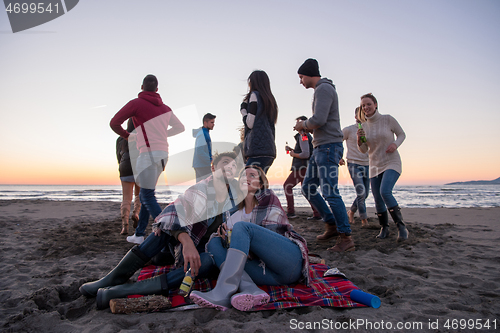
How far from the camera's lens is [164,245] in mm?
2170

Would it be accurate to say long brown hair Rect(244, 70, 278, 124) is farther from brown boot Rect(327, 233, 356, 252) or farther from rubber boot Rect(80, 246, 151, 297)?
rubber boot Rect(80, 246, 151, 297)

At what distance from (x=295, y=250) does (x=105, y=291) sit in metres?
1.32

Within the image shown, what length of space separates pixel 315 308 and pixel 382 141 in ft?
9.19

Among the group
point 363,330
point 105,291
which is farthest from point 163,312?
point 363,330

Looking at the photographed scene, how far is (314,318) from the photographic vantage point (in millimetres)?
1658

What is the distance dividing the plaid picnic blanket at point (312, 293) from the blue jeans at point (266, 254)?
9 cm

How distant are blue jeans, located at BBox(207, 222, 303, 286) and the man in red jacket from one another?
1628mm

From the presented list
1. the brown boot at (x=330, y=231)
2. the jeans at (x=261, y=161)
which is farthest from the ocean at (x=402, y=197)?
the brown boot at (x=330, y=231)

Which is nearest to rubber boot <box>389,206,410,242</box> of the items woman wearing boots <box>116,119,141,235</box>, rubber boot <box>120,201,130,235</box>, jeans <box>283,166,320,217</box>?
jeans <box>283,166,320,217</box>

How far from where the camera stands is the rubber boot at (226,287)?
1.74 metres

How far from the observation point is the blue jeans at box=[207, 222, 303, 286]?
1941 mm

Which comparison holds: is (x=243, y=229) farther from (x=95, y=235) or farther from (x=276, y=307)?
(x=95, y=235)

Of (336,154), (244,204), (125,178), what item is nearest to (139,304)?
→ (244,204)

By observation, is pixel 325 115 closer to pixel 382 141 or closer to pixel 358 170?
pixel 382 141
